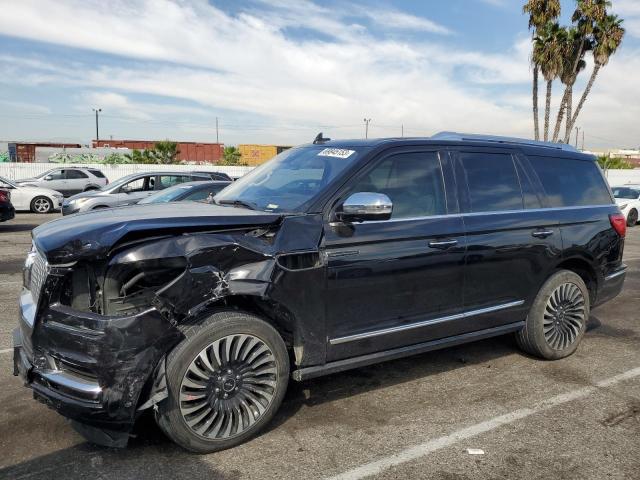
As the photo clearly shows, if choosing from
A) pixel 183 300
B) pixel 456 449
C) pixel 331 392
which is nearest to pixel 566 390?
pixel 456 449

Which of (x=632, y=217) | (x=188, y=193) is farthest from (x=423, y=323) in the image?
(x=632, y=217)

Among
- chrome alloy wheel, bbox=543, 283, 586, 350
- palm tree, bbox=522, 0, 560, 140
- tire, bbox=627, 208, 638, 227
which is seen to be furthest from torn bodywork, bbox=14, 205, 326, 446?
palm tree, bbox=522, 0, 560, 140

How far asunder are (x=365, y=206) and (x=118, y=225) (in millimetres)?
1479

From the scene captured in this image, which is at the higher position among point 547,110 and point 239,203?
point 547,110

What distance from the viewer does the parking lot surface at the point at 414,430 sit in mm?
3123

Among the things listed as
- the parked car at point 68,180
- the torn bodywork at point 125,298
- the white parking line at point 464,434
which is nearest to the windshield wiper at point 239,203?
the torn bodywork at point 125,298

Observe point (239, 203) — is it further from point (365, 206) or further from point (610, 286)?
point (610, 286)

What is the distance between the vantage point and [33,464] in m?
3.10

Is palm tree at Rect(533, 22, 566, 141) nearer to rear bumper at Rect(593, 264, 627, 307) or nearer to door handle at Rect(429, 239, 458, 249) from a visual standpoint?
rear bumper at Rect(593, 264, 627, 307)

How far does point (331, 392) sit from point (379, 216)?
1485 millimetres

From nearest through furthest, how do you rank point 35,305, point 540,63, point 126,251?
point 126,251 < point 35,305 < point 540,63

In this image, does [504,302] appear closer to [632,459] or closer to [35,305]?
[632,459]

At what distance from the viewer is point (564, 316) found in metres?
4.97

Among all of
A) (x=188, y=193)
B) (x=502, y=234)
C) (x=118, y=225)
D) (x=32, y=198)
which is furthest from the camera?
(x=32, y=198)
